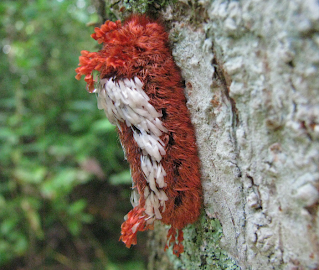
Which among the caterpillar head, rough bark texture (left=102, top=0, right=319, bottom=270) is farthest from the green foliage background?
rough bark texture (left=102, top=0, right=319, bottom=270)

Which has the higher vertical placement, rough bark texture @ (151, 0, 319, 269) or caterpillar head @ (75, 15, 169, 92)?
caterpillar head @ (75, 15, 169, 92)

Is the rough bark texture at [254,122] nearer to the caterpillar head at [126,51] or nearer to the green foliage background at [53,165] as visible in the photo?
the caterpillar head at [126,51]

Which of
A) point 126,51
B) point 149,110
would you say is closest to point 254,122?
point 149,110

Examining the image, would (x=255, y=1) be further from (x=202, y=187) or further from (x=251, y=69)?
(x=202, y=187)

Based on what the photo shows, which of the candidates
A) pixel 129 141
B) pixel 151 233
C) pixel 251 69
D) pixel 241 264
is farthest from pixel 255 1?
pixel 151 233

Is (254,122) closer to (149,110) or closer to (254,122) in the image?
(254,122)

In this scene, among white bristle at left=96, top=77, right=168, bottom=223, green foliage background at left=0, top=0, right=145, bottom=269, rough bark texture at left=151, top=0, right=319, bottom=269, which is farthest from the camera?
green foliage background at left=0, top=0, right=145, bottom=269

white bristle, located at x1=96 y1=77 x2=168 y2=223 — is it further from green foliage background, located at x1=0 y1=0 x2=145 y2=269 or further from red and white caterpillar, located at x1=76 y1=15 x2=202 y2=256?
green foliage background, located at x1=0 y1=0 x2=145 y2=269
